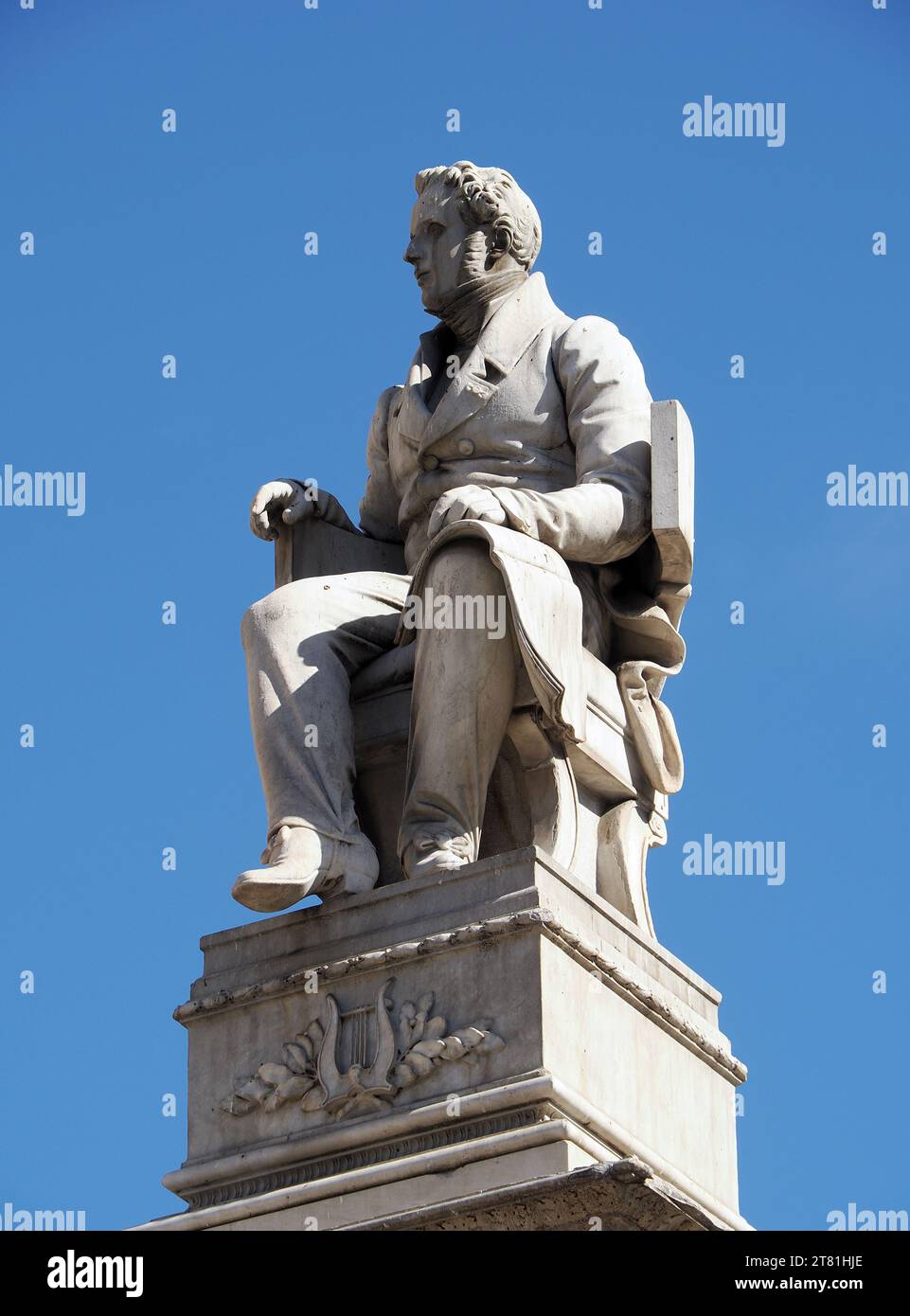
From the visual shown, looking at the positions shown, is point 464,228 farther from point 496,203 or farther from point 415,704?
point 415,704

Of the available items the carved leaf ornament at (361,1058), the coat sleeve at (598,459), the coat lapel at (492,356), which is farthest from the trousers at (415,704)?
the coat lapel at (492,356)

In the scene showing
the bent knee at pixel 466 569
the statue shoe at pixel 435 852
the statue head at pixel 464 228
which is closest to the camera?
the statue shoe at pixel 435 852

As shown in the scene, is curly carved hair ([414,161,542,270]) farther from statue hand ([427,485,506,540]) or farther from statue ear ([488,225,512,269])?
statue hand ([427,485,506,540])

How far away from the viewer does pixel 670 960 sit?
14.2 metres

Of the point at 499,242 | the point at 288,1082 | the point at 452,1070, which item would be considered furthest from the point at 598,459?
A: the point at 288,1082

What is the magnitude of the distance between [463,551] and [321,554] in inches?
69.0

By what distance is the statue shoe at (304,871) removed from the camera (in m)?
13.5

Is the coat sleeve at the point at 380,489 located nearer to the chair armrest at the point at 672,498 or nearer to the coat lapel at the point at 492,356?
the coat lapel at the point at 492,356

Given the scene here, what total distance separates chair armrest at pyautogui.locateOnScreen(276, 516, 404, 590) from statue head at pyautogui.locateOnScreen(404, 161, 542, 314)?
1117 mm

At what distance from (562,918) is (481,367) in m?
2.89

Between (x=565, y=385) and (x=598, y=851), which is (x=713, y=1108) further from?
(x=565, y=385)

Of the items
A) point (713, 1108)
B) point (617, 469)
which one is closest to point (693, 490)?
point (617, 469)

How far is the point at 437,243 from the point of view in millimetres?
15359
